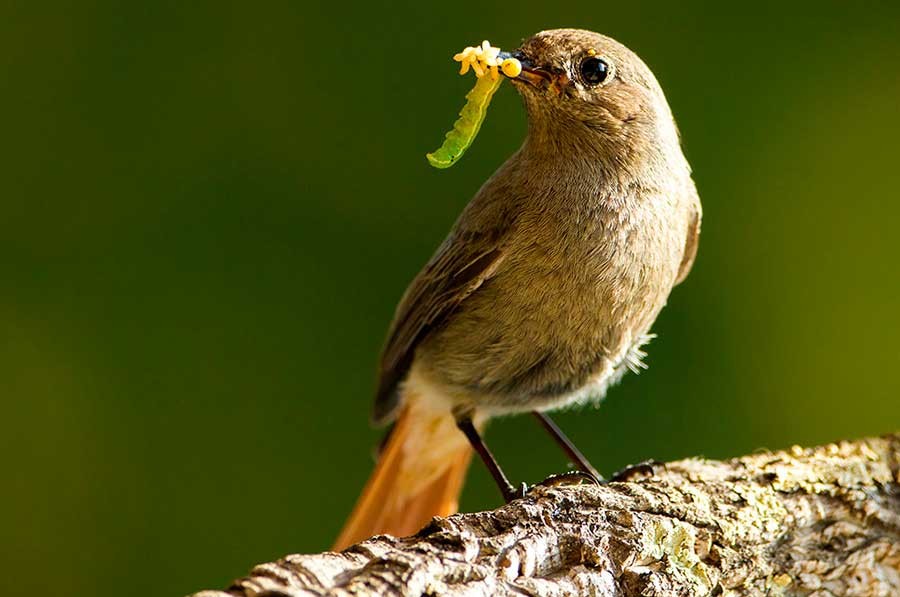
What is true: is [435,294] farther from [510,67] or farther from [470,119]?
[510,67]

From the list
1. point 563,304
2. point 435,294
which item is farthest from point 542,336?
point 435,294

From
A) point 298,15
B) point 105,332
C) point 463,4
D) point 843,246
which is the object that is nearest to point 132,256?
point 105,332

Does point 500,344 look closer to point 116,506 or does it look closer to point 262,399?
point 262,399

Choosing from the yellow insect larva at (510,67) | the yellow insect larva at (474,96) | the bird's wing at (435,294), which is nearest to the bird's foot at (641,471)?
the bird's wing at (435,294)

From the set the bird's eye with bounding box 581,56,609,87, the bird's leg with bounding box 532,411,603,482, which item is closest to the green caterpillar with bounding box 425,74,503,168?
the bird's eye with bounding box 581,56,609,87

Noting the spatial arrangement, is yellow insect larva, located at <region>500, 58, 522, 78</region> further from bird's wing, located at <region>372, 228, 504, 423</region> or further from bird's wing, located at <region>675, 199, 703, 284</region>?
bird's wing, located at <region>675, 199, 703, 284</region>
